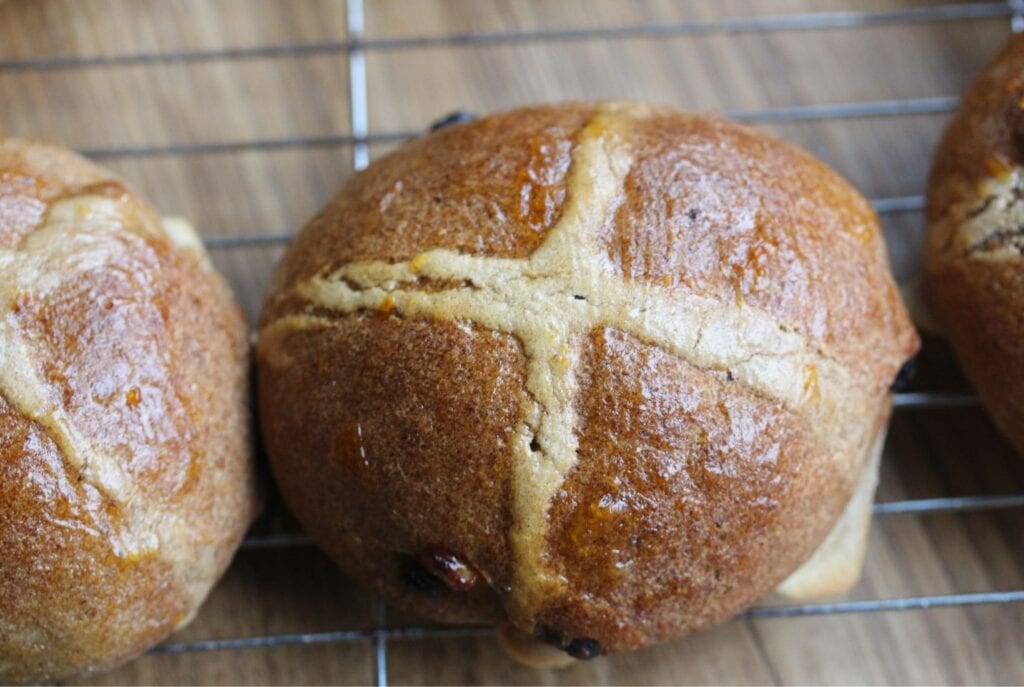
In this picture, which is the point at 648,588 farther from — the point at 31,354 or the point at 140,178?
the point at 140,178

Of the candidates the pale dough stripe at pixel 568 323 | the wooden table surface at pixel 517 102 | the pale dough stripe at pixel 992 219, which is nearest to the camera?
the pale dough stripe at pixel 568 323

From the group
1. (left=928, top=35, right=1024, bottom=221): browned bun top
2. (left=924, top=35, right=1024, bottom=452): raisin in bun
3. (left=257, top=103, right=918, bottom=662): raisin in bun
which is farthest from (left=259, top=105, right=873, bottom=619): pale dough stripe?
(left=928, top=35, right=1024, bottom=221): browned bun top

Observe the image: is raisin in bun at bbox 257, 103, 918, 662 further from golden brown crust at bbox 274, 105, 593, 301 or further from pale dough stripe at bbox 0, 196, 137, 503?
pale dough stripe at bbox 0, 196, 137, 503

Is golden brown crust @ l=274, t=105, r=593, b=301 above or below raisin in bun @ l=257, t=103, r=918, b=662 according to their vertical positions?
above

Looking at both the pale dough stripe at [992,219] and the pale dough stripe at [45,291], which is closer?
the pale dough stripe at [45,291]

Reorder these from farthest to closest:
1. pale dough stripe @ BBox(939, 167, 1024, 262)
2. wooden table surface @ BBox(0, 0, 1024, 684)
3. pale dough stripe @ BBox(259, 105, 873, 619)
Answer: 1. wooden table surface @ BBox(0, 0, 1024, 684)
2. pale dough stripe @ BBox(939, 167, 1024, 262)
3. pale dough stripe @ BBox(259, 105, 873, 619)

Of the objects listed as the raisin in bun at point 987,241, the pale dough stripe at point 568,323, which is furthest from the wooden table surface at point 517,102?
the pale dough stripe at point 568,323

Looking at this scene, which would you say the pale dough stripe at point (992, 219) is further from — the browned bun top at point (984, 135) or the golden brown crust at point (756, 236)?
the golden brown crust at point (756, 236)
